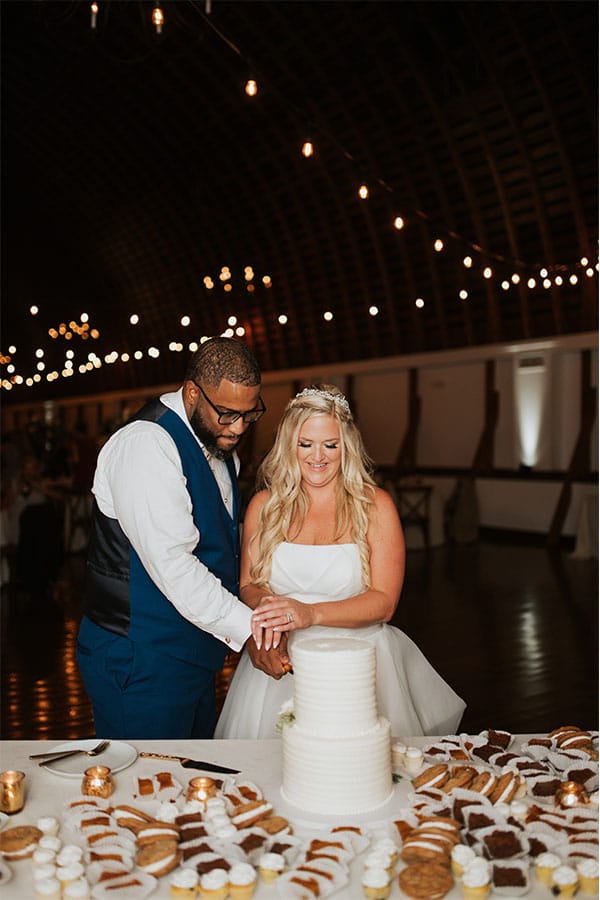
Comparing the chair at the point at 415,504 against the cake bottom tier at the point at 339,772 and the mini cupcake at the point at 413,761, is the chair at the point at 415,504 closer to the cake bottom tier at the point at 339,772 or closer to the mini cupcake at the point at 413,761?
the mini cupcake at the point at 413,761

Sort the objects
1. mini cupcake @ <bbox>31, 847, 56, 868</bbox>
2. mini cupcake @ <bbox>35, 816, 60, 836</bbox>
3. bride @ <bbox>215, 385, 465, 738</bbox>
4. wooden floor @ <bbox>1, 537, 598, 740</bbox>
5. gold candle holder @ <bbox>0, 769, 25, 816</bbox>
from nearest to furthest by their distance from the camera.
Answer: mini cupcake @ <bbox>31, 847, 56, 868</bbox>
mini cupcake @ <bbox>35, 816, 60, 836</bbox>
gold candle holder @ <bbox>0, 769, 25, 816</bbox>
bride @ <bbox>215, 385, 465, 738</bbox>
wooden floor @ <bbox>1, 537, 598, 740</bbox>

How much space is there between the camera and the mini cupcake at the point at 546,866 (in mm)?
1490

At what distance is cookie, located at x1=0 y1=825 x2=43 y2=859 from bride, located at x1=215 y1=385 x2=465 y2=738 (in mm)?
1179

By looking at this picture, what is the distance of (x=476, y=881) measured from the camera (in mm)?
1427

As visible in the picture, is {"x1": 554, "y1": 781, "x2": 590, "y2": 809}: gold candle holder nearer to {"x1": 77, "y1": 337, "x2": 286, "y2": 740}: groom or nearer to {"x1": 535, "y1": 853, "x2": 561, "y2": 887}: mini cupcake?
{"x1": 535, "y1": 853, "x2": 561, "y2": 887}: mini cupcake

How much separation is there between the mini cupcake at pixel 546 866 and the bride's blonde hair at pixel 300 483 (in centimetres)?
138

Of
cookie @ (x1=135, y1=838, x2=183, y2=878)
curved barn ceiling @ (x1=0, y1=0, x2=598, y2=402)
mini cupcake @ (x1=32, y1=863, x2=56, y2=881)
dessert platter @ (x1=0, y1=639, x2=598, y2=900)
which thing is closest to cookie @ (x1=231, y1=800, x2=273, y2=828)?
dessert platter @ (x1=0, y1=639, x2=598, y2=900)

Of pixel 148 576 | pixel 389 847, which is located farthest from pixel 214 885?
pixel 148 576

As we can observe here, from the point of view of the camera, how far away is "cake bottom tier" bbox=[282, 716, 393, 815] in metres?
1.71

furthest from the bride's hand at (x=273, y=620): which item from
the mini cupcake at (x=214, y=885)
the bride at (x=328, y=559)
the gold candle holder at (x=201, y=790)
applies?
the mini cupcake at (x=214, y=885)

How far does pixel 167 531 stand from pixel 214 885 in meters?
1.16

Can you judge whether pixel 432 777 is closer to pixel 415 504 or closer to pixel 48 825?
pixel 48 825

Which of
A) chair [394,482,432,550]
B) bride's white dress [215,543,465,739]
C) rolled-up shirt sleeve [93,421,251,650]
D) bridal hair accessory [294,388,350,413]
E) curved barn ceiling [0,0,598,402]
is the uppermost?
curved barn ceiling [0,0,598,402]

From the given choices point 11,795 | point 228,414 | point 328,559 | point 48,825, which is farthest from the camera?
point 328,559
